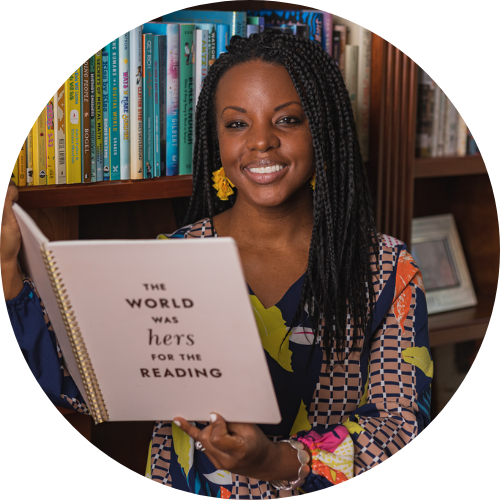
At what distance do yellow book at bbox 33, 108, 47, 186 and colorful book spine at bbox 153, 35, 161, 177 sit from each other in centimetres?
23

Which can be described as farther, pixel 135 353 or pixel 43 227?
pixel 43 227

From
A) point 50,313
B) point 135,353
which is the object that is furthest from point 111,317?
point 50,313

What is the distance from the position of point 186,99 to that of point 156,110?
76 mm

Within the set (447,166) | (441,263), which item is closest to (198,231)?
(447,166)

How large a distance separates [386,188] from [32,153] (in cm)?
90

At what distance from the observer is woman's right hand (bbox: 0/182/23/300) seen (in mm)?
980

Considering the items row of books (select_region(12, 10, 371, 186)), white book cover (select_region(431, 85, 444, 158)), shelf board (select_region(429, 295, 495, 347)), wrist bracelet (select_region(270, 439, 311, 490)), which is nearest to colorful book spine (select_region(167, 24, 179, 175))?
row of books (select_region(12, 10, 371, 186))

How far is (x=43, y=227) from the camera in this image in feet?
4.17

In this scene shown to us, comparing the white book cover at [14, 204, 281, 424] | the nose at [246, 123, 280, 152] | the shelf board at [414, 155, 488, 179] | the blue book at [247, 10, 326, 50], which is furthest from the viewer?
the shelf board at [414, 155, 488, 179]

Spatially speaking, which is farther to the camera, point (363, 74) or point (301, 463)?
point (363, 74)

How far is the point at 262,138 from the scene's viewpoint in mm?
1085

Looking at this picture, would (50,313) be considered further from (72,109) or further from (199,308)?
(72,109)

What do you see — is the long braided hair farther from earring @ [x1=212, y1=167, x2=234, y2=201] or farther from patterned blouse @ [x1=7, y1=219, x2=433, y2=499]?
earring @ [x1=212, y1=167, x2=234, y2=201]

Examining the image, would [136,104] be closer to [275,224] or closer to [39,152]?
[39,152]
